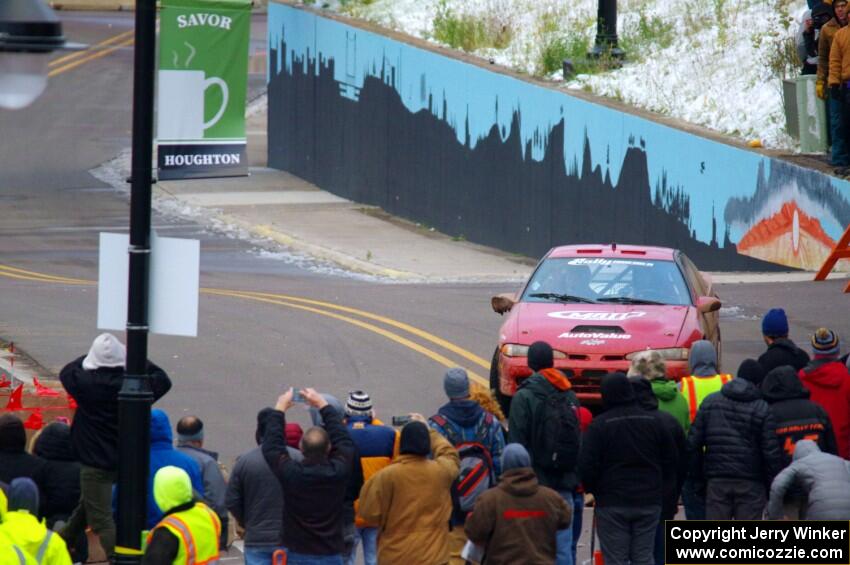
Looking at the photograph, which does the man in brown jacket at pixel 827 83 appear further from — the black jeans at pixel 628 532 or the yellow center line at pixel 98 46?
the yellow center line at pixel 98 46

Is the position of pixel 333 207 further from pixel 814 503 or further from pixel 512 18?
pixel 814 503

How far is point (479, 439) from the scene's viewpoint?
926 centimetres

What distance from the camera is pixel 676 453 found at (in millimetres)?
9289

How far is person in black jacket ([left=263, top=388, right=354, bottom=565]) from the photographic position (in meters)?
8.35

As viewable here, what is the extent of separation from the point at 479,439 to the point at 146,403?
2.21m

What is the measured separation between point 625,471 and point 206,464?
2547 mm

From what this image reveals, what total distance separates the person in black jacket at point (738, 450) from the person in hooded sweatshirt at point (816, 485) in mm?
580

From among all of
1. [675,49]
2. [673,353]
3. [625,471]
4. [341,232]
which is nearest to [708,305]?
[673,353]

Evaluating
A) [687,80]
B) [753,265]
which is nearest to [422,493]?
[753,265]

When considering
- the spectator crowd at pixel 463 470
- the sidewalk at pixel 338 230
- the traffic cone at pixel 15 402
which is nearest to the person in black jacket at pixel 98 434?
the spectator crowd at pixel 463 470

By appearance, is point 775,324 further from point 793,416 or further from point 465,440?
point 465,440

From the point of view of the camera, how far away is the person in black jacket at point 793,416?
9.46 m

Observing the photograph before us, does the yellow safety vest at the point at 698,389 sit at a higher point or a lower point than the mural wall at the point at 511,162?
lower

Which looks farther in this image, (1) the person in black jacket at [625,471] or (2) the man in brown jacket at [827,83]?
(2) the man in brown jacket at [827,83]
